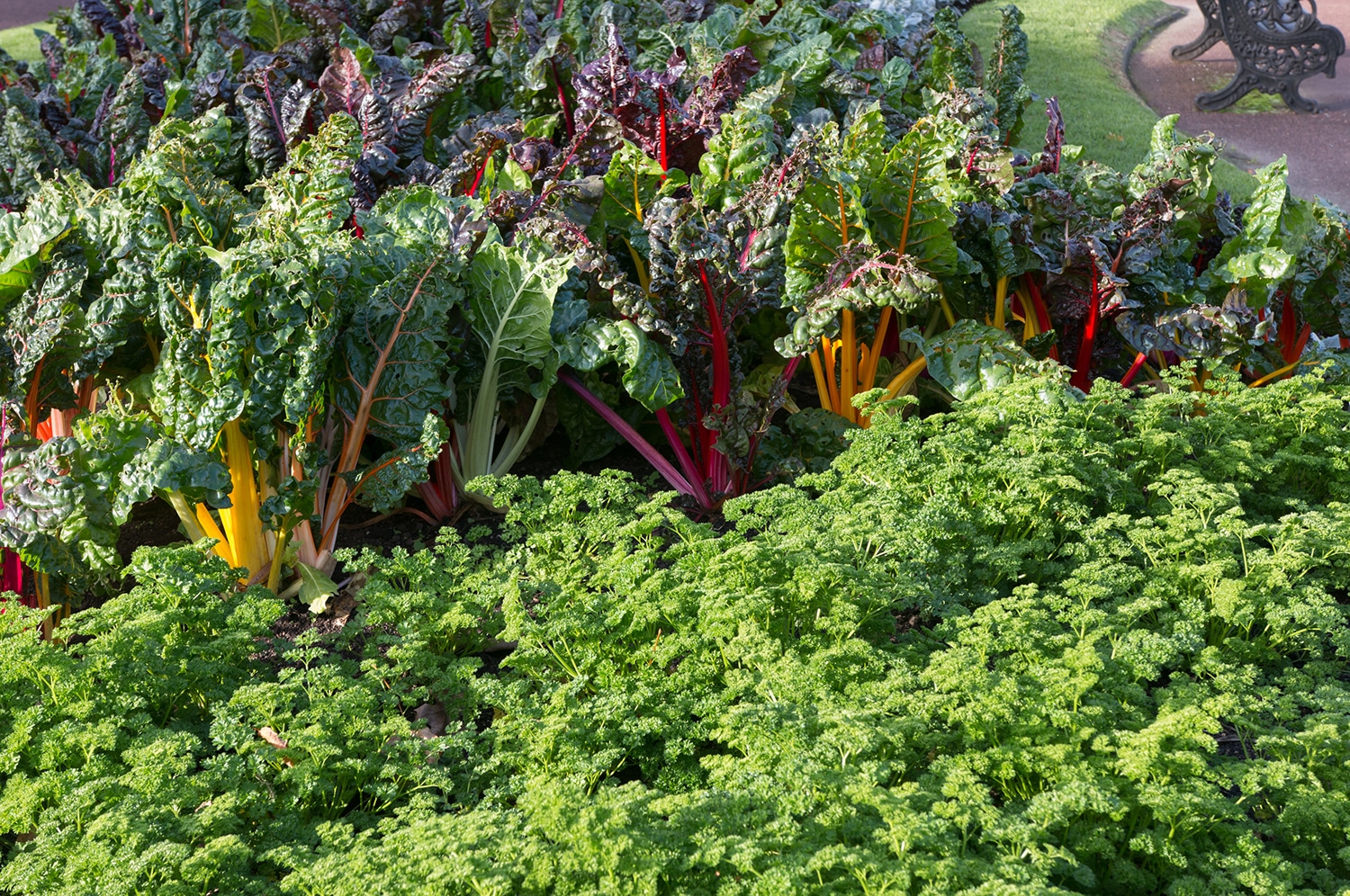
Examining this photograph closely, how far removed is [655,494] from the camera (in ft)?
13.1

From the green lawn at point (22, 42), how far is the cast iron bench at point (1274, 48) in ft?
33.7

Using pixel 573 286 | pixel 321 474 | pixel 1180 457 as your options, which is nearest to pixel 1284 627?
pixel 1180 457

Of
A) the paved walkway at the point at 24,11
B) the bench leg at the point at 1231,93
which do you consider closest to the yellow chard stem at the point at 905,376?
the bench leg at the point at 1231,93

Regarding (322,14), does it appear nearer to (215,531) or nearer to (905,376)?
(215,531)

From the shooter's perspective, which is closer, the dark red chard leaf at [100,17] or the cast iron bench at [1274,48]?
the dark red chard leaf at [100,17]

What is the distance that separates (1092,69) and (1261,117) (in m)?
1.40

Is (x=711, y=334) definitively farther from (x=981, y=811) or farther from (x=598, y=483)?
(x=981, y=811)

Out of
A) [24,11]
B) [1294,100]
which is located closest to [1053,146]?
[1294,100]

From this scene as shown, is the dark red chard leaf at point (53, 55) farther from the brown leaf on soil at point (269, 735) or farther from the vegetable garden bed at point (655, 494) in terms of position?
the brown leaf on soil at point (269, 735)

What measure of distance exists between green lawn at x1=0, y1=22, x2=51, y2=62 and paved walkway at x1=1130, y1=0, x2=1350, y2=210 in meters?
9.94

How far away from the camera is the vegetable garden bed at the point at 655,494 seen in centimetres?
235

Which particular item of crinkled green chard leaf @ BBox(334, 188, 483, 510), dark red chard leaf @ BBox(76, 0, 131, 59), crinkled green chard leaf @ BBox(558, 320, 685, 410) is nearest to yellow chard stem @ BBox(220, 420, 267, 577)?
crinkled green chard leaf @ BBox(334, 188, 483, 510)

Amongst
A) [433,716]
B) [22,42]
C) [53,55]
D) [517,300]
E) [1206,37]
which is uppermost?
[22,42]

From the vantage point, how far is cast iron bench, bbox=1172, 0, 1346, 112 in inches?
364
